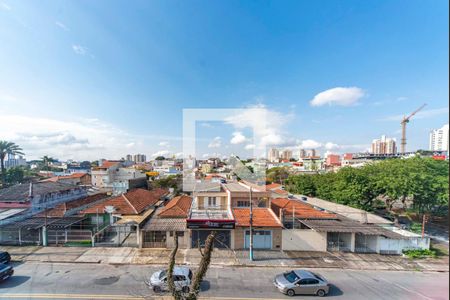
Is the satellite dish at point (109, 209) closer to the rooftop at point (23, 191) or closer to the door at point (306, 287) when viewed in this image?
the rooftop at point (23, 191)

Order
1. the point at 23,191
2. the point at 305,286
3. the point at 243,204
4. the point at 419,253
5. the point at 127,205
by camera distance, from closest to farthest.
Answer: the point at 305,286, the point at 419,253, the point at 243,204, the point at 127,205, the point at 23,191

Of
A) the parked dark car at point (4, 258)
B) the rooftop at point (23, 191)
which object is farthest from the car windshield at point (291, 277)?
the rooftop at point (23, 191)

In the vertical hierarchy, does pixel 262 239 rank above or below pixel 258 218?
below

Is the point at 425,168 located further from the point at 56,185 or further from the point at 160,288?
the point at 56,185

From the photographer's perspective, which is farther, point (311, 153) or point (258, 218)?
point (311, 153)

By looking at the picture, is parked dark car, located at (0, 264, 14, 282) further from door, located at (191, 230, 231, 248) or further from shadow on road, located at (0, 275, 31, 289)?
door, located at (191, 230, 231, 248)

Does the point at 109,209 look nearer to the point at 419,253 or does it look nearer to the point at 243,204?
the point at 243,204

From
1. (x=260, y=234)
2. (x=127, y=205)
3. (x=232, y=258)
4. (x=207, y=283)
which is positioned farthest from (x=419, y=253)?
(x=127, y=205)
